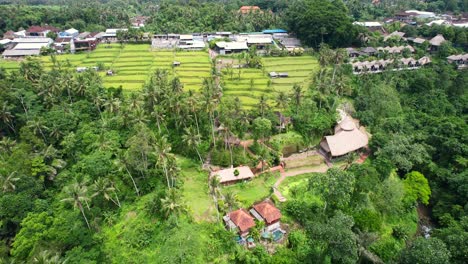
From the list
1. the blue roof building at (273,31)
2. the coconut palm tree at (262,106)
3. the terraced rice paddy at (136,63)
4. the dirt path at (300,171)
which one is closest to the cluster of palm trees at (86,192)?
the dirt path at (300,171)

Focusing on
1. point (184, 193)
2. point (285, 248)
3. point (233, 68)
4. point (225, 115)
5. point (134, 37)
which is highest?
point (134, 37)

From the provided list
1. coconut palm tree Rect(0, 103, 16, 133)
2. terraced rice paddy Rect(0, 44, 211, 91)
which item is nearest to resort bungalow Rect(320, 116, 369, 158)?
terraced rice paddy Rect(0, 44, 211, 91)

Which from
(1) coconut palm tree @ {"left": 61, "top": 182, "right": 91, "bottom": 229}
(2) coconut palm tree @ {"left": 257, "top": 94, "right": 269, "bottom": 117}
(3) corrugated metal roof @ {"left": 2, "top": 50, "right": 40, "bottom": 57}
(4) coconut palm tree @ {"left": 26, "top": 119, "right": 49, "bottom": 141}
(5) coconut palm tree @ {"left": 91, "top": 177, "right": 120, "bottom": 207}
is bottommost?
(5) coconut palm tree @ {"left": 91, "top": 177, "right": 120, "bottom": 207}

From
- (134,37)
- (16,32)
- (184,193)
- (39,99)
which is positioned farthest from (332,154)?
(16,32)

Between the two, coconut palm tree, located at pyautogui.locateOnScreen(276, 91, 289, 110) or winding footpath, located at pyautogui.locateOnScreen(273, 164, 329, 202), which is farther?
coconut palm tree, located at pyautogui.locateOnScreen(276, 91, 289, 110)

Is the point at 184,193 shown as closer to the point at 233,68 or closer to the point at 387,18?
the point at 233,68

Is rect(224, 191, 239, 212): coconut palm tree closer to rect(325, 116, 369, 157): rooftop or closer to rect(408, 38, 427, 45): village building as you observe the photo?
rect(325, 116, 369, 157): rooftop

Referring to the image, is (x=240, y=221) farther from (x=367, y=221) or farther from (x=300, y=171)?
(x=300, y=171)
